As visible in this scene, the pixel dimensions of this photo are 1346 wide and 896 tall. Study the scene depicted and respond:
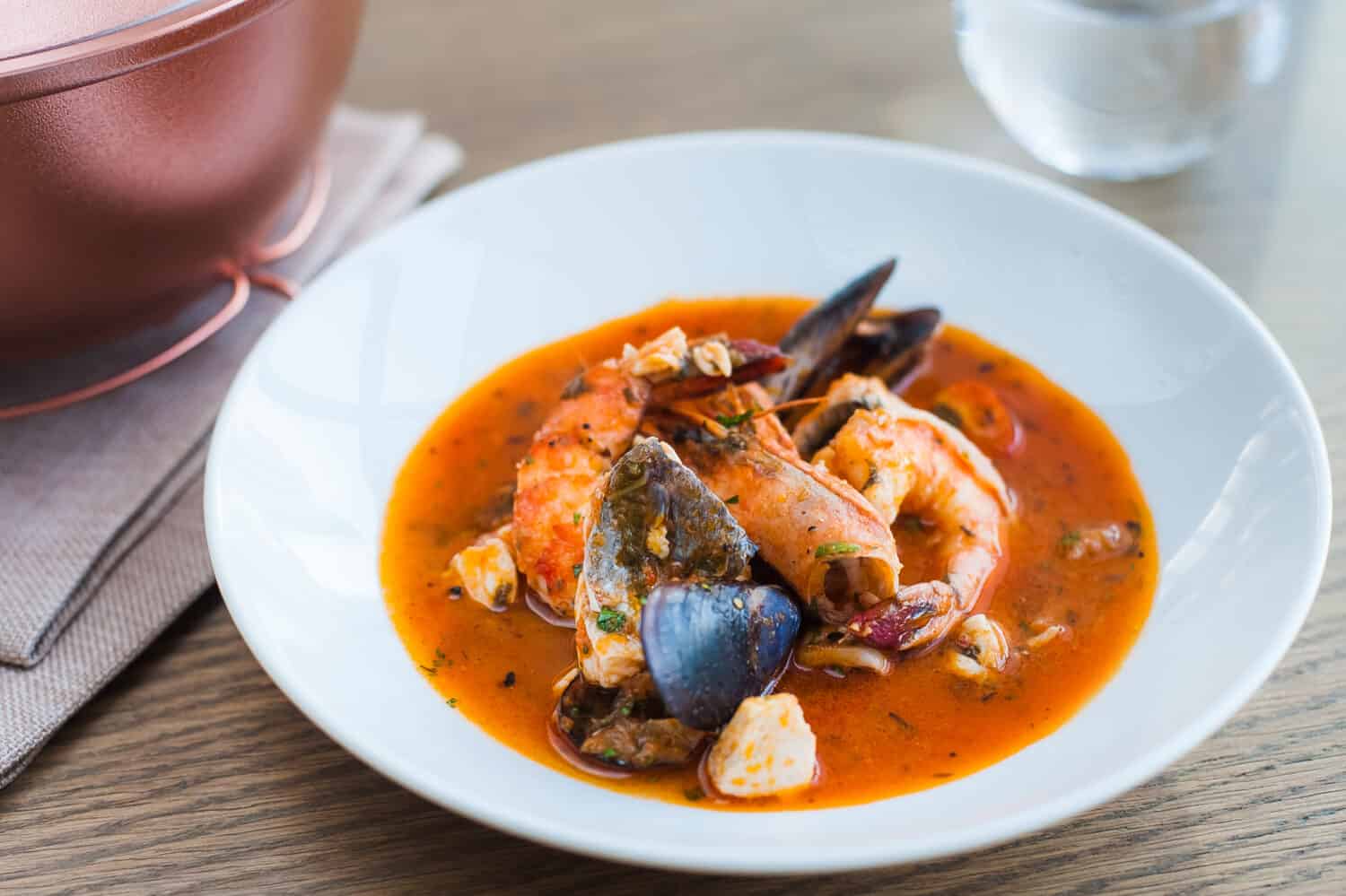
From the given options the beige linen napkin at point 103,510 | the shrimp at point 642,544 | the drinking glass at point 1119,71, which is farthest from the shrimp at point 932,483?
the drinking glass at point 1119,71

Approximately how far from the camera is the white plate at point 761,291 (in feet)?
5.45

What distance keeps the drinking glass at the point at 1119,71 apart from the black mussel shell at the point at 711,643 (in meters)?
1.91

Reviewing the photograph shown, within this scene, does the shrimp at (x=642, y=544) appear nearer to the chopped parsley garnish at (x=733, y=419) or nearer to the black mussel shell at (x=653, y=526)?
the black mussel shell at (x=653, y=526)

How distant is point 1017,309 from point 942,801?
4.21 ft

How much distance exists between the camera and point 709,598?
178 centimetres

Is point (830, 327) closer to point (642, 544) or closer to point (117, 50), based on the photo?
point (642, 544)

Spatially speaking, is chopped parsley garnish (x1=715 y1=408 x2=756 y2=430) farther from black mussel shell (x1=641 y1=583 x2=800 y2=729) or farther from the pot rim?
the pot rim

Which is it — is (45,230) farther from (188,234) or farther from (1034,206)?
(1034,206)

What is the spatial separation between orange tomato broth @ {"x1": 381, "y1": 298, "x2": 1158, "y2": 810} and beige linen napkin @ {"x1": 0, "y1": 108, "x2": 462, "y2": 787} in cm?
48

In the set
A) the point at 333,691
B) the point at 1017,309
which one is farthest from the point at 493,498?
the point at 1017,309

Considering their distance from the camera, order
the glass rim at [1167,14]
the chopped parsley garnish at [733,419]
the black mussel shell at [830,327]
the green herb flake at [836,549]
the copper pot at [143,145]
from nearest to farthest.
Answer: the green herb flake at [836,549] → the copper pot at [143,145] → the chopped parsley garnish at [733,419] → the black mussel shell at [830,327] → the glass rim at [1167,14]

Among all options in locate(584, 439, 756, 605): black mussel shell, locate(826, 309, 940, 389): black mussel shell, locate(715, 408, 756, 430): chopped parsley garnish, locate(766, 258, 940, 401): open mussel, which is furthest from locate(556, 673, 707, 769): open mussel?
locate(826, 309, 940, 389): black mussel shell

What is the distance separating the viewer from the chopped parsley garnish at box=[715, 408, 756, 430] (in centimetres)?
221

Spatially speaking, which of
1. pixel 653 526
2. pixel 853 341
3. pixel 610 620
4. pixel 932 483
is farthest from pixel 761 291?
pixel 610 620
